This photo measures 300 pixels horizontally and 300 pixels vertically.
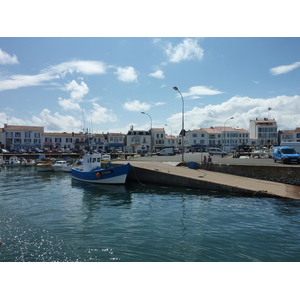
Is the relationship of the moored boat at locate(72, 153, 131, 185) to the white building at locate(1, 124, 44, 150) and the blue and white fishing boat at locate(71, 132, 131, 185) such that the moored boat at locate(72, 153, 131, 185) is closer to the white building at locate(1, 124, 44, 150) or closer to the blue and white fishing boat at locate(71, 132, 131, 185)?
the blue and white fishing boat at locate(71, 132, 131, 185)

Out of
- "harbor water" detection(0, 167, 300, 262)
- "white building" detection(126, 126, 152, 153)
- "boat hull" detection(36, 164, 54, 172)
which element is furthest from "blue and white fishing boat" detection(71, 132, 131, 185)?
"white building" detection(126, 126, 152, 153)

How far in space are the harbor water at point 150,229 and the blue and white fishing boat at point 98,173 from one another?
5774 millimetres

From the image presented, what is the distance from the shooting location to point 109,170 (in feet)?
83.5

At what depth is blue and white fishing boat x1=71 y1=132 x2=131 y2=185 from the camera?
25125 mm

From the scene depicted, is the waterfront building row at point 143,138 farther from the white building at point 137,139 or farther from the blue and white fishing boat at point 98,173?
the blue and white fishing boat at point 98,173

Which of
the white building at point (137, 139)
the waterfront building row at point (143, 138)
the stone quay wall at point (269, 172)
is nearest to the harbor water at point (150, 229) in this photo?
the stone quay wall at point (269, 172)

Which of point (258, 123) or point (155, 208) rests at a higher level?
point (258, 123)

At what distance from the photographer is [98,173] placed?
2592cm

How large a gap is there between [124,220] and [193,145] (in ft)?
275

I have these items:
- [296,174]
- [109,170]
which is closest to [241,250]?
[296,174]

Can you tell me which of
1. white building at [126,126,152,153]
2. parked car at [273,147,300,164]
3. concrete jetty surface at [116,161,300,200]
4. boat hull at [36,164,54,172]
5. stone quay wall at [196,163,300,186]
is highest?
white building at [126,126,152,153]

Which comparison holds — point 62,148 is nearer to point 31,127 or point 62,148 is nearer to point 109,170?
point 31,127

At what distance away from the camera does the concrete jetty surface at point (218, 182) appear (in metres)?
18.8

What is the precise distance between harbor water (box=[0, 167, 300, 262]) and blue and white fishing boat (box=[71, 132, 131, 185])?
18.9 ft
